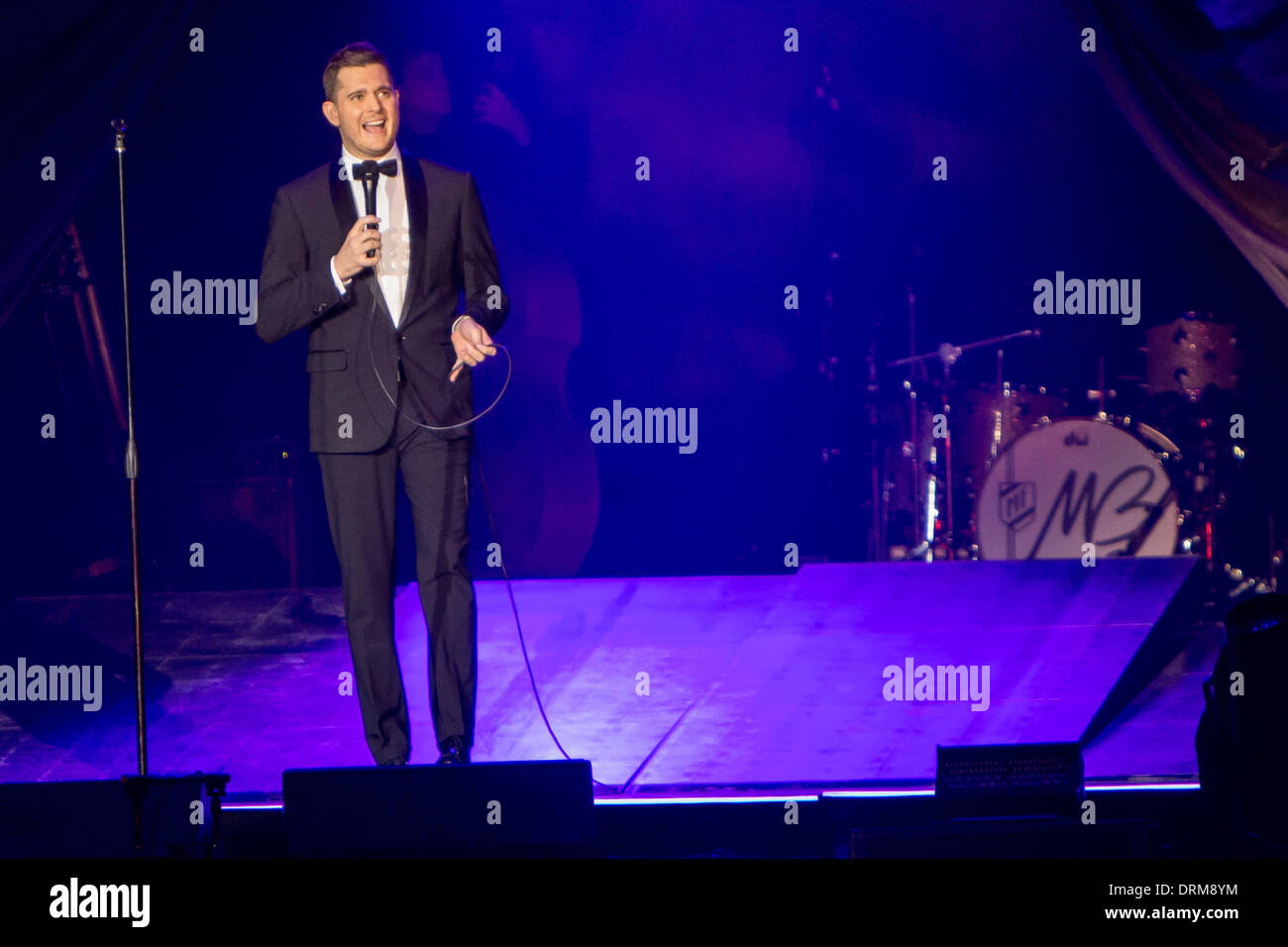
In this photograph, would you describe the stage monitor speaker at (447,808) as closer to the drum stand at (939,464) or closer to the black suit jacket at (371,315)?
the black suit jacket at (371,315)

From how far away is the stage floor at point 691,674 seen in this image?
11.8 feet

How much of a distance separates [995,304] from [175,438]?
12.1 ft

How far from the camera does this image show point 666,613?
201 inches

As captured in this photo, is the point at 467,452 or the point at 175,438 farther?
the point at 175,438

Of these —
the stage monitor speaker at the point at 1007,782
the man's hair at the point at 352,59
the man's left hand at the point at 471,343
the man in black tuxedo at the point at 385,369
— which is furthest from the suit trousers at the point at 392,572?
the stage monitor speaker at the point at 1007,782

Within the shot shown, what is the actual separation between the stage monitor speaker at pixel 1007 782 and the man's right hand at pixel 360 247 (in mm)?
1638

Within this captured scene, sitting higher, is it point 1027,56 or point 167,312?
point 1027,56

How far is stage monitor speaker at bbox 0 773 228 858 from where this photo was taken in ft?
8.37

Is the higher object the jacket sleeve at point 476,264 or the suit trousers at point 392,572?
the jacket sleeve at point 476,264

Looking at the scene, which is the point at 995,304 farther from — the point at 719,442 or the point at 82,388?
the point at 82,388

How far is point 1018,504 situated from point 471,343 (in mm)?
3399

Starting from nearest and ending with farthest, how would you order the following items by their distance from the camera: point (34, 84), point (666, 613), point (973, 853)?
1. point (973, 853)
2. point (34, 84)
3. point (666, 613)
